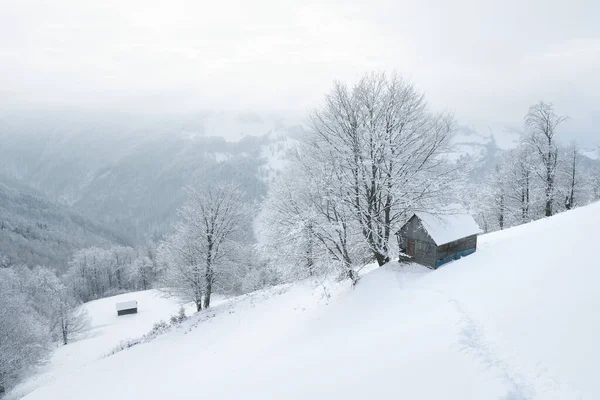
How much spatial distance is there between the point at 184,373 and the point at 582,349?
13.9 meters

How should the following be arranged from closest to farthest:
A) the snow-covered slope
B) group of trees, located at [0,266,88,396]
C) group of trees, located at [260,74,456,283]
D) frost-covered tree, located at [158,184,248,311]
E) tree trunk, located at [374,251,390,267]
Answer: group of trees, located at [260,74,456,283] → tree trunk, located at [374,251,390,267] → group of trees, located at [0,266,88,396] → the snow-covered slope → frost-covered tree, located at [158,184,248,311]

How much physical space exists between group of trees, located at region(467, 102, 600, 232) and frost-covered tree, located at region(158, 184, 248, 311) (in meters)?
19.7

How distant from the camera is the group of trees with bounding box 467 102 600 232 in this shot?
2455 centimetres

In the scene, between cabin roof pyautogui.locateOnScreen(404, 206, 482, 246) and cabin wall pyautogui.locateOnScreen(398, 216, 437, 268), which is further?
cabin wall pyautogui.locateOnScreen(398, 216, 437, 268)

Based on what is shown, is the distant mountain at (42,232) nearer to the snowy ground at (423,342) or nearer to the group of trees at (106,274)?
the group of trees at (106,274)

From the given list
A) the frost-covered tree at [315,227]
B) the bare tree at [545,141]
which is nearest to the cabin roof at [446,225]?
the frost-covered tree at [315,227]

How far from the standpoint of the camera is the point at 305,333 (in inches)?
504

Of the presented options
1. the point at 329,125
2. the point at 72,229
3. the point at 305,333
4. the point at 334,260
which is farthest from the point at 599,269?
the point at 72,229

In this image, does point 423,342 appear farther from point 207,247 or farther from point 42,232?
point 42,232

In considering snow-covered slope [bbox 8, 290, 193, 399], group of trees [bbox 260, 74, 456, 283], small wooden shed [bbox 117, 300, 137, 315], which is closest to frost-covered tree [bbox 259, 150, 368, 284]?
group of trees [bbox 260, 74, 456, 283]

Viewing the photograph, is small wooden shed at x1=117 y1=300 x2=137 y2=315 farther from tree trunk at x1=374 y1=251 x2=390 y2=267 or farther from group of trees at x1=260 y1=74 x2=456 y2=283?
tree trunk at x1=374 y1=251 x2=390 y2=267

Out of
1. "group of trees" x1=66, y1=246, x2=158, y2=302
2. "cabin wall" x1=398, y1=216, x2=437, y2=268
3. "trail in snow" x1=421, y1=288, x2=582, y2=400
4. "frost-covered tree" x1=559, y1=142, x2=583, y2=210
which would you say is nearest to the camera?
"trail in snow" x1=421, y1=288, x2=582, y2=400

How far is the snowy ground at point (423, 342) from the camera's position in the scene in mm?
6492

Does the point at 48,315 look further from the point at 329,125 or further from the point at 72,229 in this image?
the point at 72,229
